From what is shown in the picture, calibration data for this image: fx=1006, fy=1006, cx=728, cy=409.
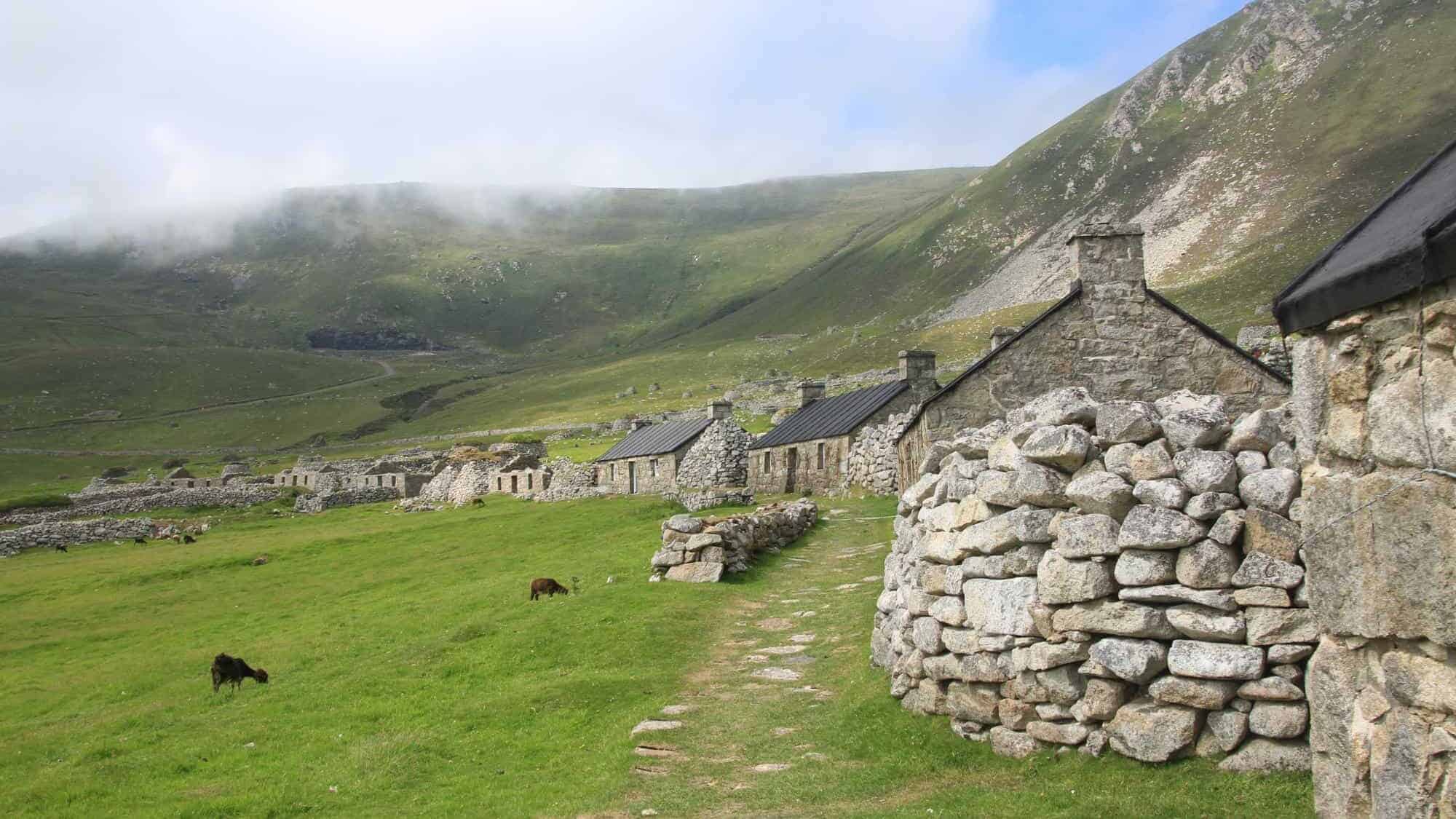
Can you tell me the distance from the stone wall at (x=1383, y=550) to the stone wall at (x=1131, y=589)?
1.29 meters

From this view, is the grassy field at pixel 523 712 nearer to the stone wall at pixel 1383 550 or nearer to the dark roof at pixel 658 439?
the stone wall at pixel 1383 550

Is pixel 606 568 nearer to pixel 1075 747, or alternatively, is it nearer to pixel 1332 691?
pixel 1075 747

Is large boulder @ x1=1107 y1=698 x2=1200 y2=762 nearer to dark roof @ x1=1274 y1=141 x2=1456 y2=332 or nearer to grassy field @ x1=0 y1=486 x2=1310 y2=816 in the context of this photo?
grassy field @ x1=0 y1=486 x2=1310 y2=816

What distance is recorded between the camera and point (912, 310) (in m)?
196

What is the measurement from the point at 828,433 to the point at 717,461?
33.4 ft

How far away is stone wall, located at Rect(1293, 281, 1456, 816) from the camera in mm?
5332

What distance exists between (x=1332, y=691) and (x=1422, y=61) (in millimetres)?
188594

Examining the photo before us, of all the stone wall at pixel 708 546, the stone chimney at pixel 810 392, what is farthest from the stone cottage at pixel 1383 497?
the stone chimney at pixel 810 392

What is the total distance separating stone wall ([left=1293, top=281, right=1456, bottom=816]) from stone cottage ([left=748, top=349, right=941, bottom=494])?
3407cm

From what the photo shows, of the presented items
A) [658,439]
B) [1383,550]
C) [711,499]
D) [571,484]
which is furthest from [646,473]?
[1383,550]

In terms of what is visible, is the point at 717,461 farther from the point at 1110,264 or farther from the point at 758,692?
the point at 758,692

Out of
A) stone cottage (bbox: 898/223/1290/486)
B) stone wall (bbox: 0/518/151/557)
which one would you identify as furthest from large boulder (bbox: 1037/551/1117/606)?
stone wall (bbox: 0/518/151/557)

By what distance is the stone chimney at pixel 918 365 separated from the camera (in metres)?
41.4

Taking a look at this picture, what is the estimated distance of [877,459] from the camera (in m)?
38.9
